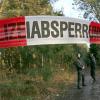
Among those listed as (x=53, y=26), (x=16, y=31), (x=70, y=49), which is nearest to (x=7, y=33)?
(x=16, y=31)

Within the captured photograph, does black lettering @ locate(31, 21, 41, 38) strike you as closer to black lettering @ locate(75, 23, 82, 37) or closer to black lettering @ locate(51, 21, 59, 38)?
black lettering @ locate(51, 21, 59, 38)

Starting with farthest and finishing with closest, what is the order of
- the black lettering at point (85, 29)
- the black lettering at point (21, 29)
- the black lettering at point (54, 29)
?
the black lettering at point (85, 29) < the black lettering at point (54, 29) < the black lettering at point (21, 29)

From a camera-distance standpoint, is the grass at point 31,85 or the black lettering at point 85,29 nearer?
the black lettering at point 85,29

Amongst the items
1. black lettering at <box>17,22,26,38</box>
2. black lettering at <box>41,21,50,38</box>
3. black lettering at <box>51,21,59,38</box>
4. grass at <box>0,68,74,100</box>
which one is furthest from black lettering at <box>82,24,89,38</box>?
grass at <box>0,68,74,100</box>

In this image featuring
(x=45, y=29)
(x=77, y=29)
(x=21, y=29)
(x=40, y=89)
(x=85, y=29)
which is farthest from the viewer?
(x=40, y=89)

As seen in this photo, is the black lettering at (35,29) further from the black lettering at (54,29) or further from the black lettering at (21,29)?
the black lettering at (54,29)

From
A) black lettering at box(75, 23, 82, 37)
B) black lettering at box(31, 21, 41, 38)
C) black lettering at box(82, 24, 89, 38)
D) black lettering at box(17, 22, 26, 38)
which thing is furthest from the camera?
black lettering at box(82, 24, 89, 38)

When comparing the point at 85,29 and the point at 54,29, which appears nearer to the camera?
the point at 54,29

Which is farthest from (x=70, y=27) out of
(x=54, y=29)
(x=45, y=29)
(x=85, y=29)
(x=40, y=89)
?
(x=40, y=89)

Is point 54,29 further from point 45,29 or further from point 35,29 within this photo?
point 35,29

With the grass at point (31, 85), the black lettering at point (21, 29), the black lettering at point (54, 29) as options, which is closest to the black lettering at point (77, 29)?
the black lettering at point (54, 29)

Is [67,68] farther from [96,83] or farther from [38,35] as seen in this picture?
[38,35]

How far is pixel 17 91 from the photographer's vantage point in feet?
62.7

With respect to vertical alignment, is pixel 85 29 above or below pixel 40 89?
above
